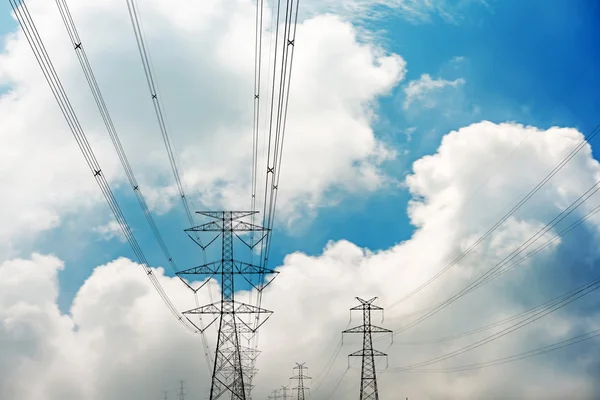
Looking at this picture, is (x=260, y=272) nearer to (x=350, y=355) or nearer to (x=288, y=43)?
(x=350, y=355)

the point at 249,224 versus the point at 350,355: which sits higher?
the point at 249,224

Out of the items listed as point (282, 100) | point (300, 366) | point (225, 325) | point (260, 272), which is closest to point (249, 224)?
point (260, 272)

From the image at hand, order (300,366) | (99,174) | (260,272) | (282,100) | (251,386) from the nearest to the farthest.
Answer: (282,100) → (99,174) → (260,272) → (251,386) → (300,366)

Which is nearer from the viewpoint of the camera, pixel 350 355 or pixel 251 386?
pixel 350 355

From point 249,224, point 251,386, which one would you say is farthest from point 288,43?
point 251,386

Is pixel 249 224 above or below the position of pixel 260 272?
above

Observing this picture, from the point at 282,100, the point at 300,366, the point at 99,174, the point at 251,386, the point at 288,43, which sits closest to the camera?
the point at 288,43

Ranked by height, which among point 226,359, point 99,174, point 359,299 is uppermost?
point 359,299

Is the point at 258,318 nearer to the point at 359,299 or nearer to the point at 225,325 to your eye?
the point at 225,325

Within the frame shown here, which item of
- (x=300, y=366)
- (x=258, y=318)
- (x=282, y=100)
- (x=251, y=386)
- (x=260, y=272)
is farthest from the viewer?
(x=300, y=366)
